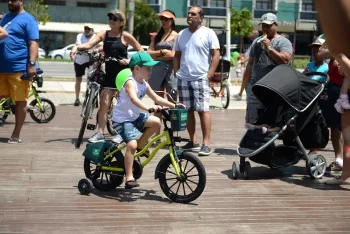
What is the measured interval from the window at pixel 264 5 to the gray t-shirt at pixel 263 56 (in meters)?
61.4

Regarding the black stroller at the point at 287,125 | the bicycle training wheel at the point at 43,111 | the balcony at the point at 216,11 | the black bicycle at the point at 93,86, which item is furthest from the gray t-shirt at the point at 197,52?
the balcony at the point at 216,11

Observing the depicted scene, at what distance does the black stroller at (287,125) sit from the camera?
264 inches

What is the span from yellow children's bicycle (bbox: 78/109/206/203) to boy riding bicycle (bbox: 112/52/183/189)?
5.1 inches

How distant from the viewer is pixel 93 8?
61469 millimetres

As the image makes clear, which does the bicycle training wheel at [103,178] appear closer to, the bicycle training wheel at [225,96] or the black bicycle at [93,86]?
the black bicycle at [93,86]

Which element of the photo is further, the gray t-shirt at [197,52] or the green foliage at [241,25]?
the green foliage at [241,25]

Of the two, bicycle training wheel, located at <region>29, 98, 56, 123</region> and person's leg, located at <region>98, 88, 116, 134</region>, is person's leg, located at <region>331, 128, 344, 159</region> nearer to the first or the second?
person's leg, located at <region>98, 88, 116, 134</region>

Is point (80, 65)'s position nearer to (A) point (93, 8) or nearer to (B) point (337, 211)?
(B) point (337, 211)

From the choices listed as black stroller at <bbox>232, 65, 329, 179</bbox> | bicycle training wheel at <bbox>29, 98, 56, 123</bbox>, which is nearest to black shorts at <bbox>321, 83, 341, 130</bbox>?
black stroller at <bbox>232, 65, 329, 179</bbox>

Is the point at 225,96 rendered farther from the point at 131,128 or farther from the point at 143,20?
the point at 143,20

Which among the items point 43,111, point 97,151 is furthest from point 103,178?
point 43,111

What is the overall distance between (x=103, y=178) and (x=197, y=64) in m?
2.86

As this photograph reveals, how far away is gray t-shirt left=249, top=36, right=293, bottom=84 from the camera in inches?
302

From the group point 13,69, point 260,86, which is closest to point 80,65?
point 13,69
